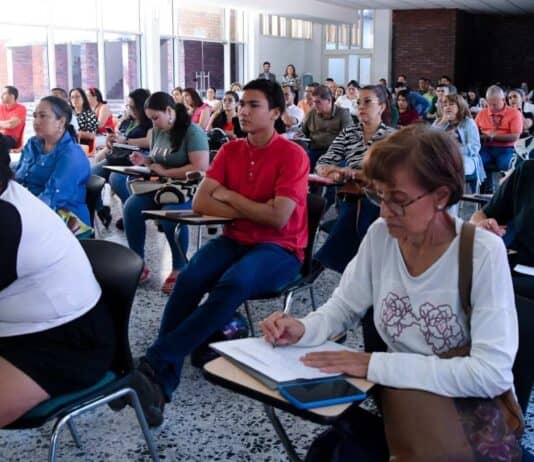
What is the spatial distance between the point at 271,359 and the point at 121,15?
41.7 feet

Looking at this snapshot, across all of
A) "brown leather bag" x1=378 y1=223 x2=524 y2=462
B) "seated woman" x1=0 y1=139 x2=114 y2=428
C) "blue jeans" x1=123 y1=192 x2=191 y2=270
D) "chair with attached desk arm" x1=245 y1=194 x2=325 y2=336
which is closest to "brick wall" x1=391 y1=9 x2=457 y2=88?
"blue jeans" x1=123 y1=192 x2=191 y2=270

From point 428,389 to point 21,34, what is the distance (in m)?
11.6

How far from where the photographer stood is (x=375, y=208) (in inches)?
128

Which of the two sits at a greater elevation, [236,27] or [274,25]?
[274,25]

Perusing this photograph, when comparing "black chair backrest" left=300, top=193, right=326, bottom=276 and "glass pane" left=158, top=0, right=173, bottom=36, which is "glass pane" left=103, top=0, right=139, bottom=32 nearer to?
"glass pane" left=158, top=0, right=173, bottom=36

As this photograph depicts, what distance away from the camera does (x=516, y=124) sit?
6.85 metres

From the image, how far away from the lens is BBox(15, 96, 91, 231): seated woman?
361 cm

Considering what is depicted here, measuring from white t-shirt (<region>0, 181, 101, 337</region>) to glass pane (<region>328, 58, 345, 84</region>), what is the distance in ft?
59.7

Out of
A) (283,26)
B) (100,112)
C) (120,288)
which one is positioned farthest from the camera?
(283,26)

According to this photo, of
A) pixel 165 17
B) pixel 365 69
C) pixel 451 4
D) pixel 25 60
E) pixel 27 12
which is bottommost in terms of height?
pixel 25 60

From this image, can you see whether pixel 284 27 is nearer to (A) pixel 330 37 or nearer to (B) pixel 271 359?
(A) pixel 330 37

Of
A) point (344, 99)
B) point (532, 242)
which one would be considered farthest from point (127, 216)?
point (344, 99)

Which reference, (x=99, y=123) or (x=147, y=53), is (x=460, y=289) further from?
(x=147, y=53)

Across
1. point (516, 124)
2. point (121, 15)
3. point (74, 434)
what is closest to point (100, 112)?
point (516, 124)
